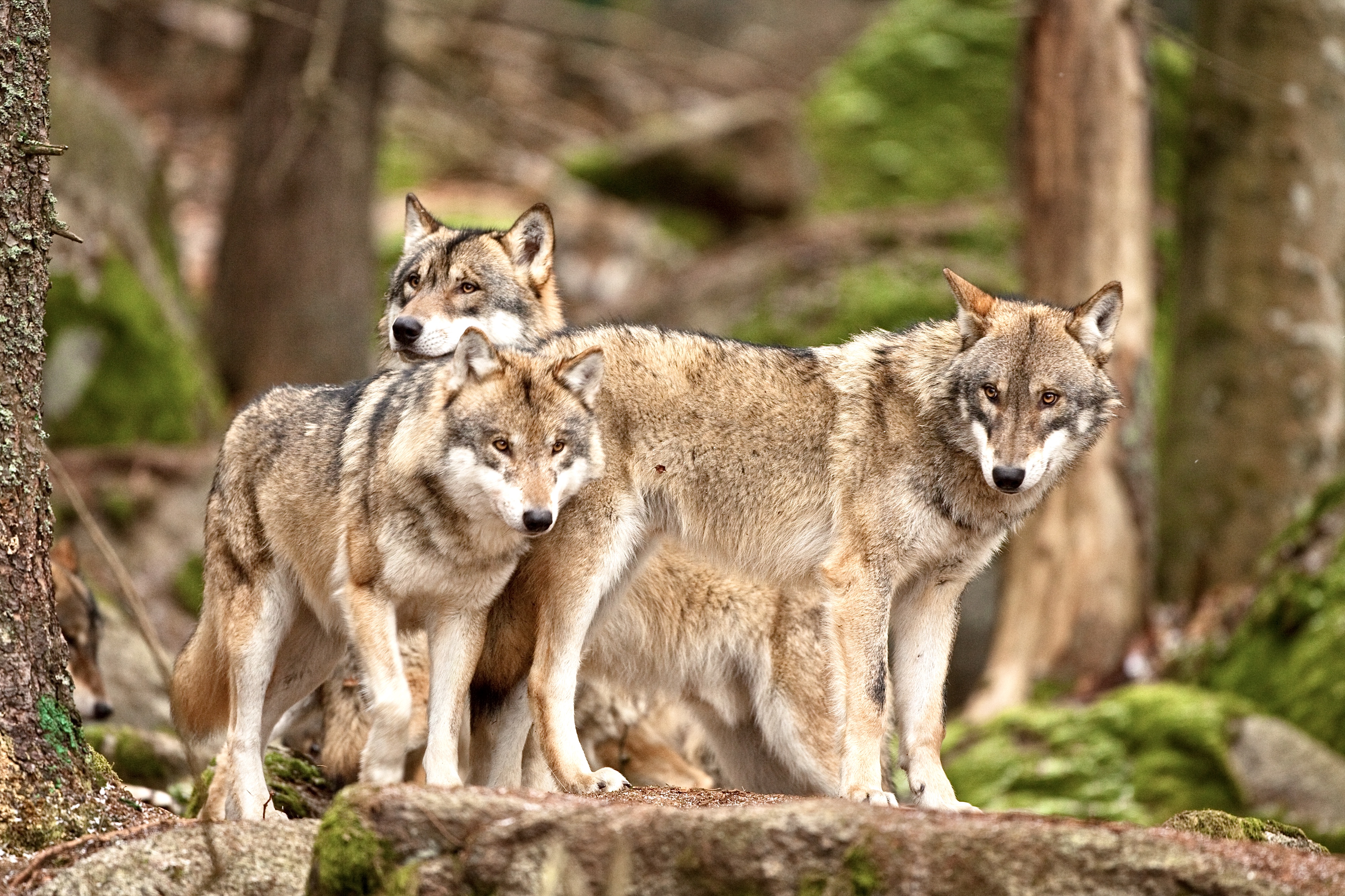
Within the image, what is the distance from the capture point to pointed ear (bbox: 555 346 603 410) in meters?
6.67

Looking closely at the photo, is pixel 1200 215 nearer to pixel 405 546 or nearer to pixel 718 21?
pixel 405 546

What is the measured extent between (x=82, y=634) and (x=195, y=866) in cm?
410

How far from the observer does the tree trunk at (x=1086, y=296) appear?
13438 mm

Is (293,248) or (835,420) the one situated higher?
(293,248)

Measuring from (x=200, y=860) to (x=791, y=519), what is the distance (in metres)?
3.14

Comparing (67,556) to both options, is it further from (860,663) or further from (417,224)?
(860,663)

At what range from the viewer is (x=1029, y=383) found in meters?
6.88

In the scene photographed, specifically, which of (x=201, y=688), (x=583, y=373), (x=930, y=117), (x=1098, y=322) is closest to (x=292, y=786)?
(x=201, y=688)

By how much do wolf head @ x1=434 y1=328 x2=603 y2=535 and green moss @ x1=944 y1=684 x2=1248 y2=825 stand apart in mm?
5294

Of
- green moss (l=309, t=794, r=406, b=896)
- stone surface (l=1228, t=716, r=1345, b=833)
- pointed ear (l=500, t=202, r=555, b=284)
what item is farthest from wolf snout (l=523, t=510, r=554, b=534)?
stone surface (l=1228, t=716, r=1345, b=833)

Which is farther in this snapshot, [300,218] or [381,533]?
[300,218]

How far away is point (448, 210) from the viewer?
19562 mm

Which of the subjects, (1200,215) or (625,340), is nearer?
(625,340)

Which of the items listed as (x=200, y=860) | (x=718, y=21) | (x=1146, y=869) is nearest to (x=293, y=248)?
(x=200, y=860)
